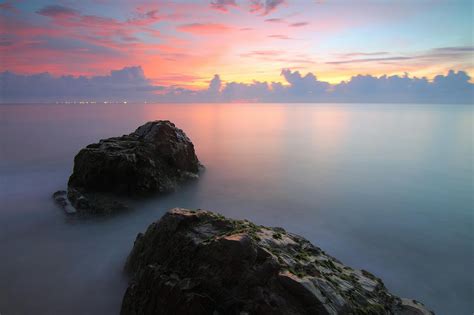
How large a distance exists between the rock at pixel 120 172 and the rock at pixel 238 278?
6.75m

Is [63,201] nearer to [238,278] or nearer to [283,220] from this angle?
[283,220]

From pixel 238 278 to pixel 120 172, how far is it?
947cm

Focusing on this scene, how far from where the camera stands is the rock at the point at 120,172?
11773 mm

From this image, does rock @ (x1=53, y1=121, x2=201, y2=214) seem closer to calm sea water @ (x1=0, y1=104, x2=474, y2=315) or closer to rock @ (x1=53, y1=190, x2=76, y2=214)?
rock @ (x1=53, y1=190, x2=76, y2=214)

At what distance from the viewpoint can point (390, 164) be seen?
21.6m

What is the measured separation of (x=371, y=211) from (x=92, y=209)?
36.8 feet

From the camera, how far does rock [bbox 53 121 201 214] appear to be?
1177cm

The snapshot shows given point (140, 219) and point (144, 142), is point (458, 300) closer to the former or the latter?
point (140, 219)

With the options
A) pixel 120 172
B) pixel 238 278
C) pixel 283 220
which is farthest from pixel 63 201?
pixel 238 278

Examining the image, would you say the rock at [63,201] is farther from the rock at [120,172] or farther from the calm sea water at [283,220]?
the calm sea water at [283,220]

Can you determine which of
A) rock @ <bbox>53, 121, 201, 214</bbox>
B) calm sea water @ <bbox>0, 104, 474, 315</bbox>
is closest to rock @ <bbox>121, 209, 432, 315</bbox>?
calm sea water @ <bbox>0, 104, 474, 315</bbox>

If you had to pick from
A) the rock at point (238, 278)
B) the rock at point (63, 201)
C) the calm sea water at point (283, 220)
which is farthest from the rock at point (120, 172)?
the rock at point (238, 278)

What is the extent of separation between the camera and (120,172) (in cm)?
1253

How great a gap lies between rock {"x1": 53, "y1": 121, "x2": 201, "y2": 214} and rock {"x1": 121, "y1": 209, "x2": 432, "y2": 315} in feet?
22.2
